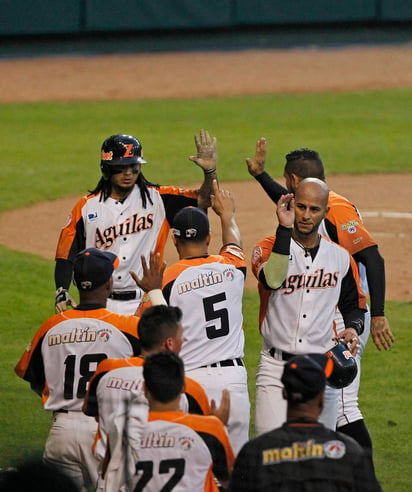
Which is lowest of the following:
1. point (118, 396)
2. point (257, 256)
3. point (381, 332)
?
point (118, 396)

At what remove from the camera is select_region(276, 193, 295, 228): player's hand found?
5.46 metres

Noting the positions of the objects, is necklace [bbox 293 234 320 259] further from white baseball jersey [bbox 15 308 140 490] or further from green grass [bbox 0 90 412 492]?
green grass [bbox 0 90 412 492]

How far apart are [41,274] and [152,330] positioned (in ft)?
22.5

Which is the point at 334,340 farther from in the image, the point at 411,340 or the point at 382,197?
the point at 382,197

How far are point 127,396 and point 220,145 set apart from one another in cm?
1488

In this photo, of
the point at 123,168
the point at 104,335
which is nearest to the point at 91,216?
the point at 123,168

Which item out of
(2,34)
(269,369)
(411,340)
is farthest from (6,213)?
(2,34)

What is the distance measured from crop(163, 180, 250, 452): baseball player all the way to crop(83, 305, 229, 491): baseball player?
25.0 inches

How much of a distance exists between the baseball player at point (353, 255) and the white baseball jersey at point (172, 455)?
1.94 metres

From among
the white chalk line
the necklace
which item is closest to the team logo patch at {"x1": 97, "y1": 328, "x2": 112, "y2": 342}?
the necklace

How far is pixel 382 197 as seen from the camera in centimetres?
1499

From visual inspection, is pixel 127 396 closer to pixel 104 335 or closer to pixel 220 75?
pixel 104 335

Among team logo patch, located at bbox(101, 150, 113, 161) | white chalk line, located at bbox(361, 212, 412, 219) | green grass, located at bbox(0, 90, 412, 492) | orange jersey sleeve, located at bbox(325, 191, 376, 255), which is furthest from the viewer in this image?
white chalk line, located at bbox(361, 212, 412, 219)

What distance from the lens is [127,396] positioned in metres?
4.49
